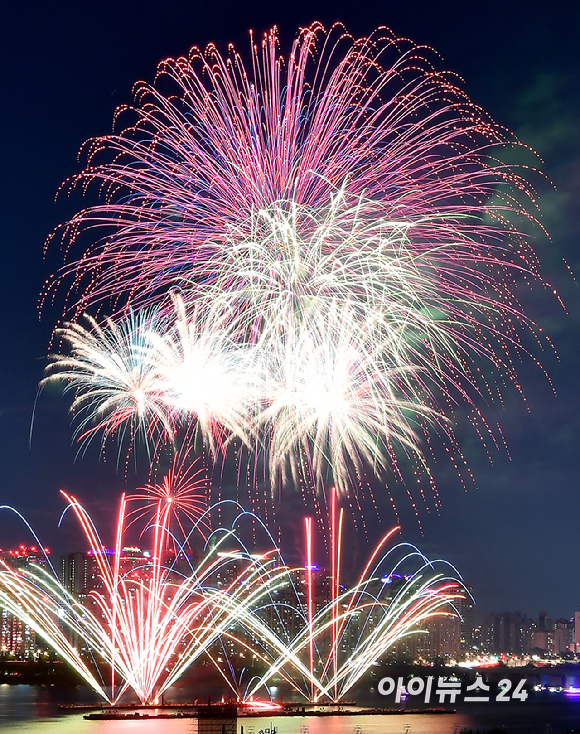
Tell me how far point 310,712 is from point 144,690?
9.81m

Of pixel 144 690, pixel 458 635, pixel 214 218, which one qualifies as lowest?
pixel 458 635

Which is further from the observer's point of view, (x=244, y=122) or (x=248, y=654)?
(x=248, y=654)

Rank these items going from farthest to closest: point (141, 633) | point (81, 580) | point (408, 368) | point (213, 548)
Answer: point (81, 580) → point (141, 633) → point (213, 548) → point (408, 368)

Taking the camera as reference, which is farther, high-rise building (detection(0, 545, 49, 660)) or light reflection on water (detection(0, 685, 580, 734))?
high-rise building (detection(0, 545, 49, 660))

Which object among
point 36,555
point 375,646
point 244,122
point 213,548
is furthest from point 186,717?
point 36,555

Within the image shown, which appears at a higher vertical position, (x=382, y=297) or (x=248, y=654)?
(x=382, y=297)

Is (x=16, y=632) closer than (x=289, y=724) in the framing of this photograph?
No

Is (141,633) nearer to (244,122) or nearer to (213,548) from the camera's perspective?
(213,548)

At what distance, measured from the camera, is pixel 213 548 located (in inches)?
1666

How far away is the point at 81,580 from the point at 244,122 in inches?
4885

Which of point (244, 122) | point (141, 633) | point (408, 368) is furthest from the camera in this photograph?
point (141, 633)

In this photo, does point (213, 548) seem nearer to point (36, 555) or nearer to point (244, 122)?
point (244, 122)

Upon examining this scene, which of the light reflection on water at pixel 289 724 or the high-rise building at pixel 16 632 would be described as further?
the high-rise building at pixel 16 632

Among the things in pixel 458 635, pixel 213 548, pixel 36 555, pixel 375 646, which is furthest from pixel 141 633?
pixel 458 635
